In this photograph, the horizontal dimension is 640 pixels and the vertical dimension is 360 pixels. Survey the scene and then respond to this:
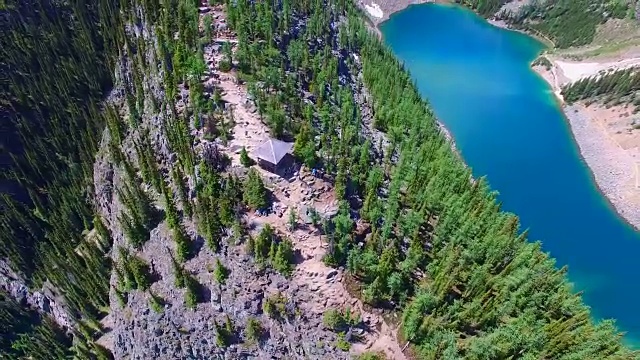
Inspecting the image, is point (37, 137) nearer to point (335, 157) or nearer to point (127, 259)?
point (127, 259)

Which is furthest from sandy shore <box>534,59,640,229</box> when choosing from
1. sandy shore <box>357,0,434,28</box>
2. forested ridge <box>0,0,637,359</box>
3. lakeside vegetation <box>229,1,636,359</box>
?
sandy shore <box>357,0,434,28</box>

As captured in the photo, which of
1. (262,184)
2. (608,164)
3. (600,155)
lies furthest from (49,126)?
(608,164)

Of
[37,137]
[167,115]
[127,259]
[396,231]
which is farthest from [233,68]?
[37,137]

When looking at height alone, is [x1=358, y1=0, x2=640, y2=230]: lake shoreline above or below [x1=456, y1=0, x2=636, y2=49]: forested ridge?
below

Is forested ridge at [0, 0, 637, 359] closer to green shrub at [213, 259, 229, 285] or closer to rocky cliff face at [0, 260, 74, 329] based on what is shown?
green shrub at [213, 259, 229, 285]

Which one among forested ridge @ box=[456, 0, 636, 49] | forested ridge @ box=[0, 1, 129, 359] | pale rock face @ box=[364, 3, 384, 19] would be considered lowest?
forested ridge @ box=[0, 1, 129, 359]

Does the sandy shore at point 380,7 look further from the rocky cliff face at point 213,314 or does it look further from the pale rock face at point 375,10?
the rocky cliff face at point 213,314

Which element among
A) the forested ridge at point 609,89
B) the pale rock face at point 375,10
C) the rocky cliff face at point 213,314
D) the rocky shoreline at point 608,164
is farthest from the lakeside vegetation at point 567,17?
the rocky cliff face at point 213,314
